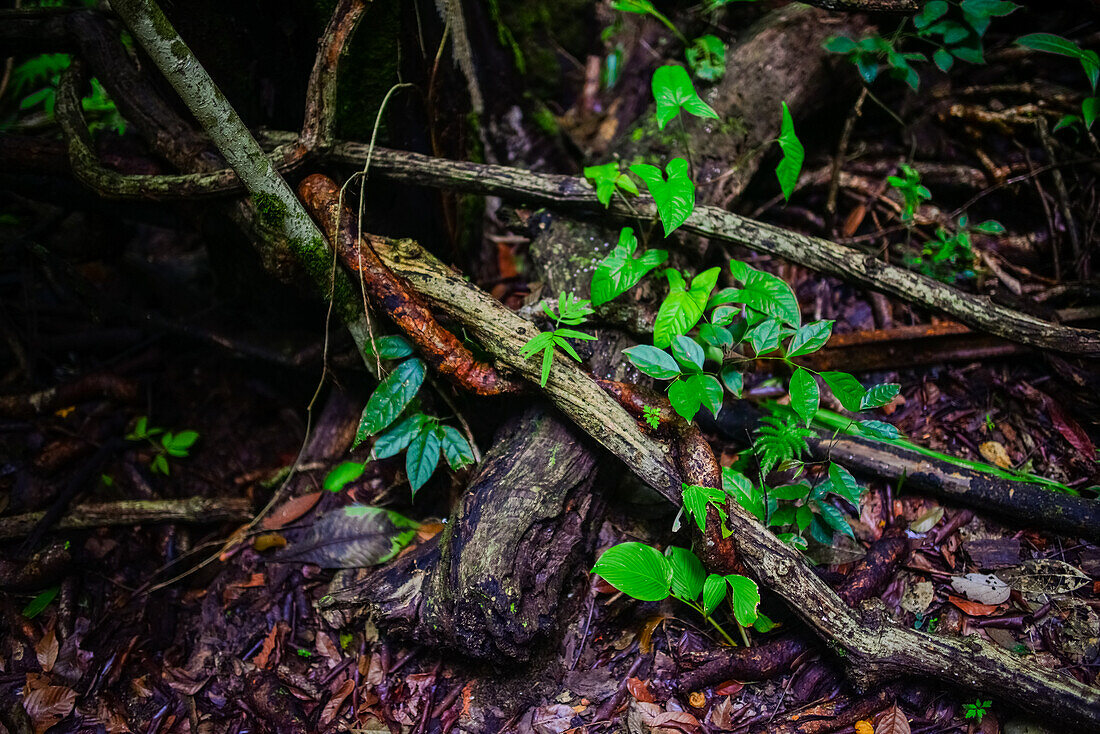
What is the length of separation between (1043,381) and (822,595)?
1.78 meters

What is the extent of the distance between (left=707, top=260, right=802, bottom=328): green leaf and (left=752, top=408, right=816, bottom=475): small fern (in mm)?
432

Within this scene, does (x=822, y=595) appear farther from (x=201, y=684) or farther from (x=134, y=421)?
(x=134, y=421)

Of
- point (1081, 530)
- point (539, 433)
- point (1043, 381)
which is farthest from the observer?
point (1043, 381)

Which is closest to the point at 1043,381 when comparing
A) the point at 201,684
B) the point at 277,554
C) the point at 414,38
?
the point at 414,38

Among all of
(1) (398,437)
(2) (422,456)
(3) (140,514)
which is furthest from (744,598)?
(3) (140,514)

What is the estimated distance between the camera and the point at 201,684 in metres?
2.75

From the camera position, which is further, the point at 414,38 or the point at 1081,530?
the point at 414,38

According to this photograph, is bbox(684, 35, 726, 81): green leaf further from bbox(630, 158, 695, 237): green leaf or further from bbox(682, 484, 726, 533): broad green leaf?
bbox(682, 484, 726, 533): broad green leaf

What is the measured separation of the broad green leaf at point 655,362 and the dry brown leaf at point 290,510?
1.98 meters

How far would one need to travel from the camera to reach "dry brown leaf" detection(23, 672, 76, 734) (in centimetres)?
262

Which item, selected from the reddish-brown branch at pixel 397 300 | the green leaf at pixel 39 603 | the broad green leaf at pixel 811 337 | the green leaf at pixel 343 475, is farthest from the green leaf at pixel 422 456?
the green leaf at pixel 39 603

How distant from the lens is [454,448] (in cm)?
273

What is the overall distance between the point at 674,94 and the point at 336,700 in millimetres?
3225

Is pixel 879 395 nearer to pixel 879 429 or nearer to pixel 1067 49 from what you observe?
pixel 879 429
